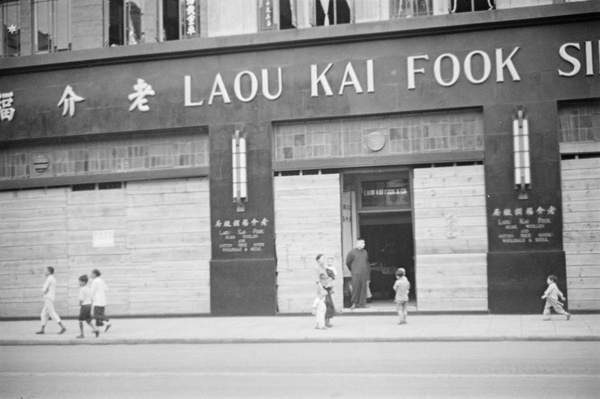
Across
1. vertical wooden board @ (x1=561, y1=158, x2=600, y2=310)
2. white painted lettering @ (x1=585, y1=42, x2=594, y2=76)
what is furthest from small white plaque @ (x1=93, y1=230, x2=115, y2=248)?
white painted lettering @ (x1=585, y1=42, x2=594, y2=76)

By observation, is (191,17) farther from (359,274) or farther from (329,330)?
(329,330)

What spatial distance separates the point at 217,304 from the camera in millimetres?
20125

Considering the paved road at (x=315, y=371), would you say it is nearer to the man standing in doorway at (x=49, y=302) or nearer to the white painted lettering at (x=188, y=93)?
the man standing in doorway at (x=49, y=302)

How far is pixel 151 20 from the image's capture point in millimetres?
21453

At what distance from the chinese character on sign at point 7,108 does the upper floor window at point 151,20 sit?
3.63 meters

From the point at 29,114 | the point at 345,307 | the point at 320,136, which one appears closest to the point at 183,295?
the point at 345,307

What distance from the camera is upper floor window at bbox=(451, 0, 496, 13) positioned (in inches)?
750

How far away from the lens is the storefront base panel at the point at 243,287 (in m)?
19.8

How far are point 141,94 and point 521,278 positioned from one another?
11.8 metres

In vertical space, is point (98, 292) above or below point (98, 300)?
above

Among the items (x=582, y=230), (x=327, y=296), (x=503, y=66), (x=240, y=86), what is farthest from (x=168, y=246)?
(x=582, y=230)

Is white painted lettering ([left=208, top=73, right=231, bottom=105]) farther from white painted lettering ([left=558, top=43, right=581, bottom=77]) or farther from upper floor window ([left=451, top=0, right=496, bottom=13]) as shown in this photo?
white painted lettering ([left=558, top=43, right=581, bottom=77])

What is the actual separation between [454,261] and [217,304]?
6.59 metres

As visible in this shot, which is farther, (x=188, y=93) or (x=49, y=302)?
(x=188, y=93)
